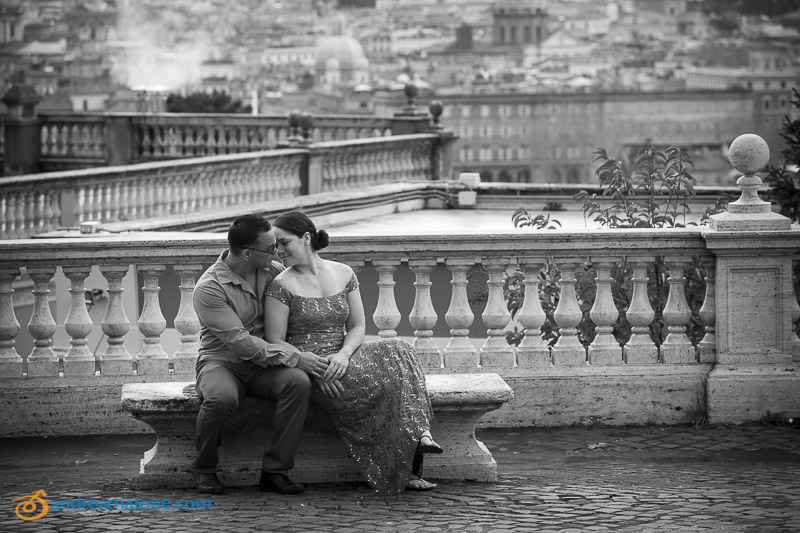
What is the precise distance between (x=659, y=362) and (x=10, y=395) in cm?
302

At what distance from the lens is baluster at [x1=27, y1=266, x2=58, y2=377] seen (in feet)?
24.6

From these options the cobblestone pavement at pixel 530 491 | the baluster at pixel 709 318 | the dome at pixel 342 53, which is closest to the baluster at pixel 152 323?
the cobblestone pavement at pixel 530 491

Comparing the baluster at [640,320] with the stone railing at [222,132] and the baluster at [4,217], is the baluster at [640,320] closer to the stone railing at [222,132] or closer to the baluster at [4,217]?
the baluster at [4,217]

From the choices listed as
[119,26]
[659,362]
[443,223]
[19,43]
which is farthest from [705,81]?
[659,362]

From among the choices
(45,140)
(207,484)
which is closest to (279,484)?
(207,484)

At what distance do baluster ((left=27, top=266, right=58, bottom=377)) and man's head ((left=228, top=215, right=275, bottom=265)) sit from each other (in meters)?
1.35

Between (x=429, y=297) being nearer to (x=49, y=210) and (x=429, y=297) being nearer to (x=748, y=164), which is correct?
(x=748, y=164)

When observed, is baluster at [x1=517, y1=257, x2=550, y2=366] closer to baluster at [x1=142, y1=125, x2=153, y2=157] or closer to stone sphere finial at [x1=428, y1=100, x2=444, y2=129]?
stone sphere finial at [x1=428, y1=100, x2=444, y2=129]

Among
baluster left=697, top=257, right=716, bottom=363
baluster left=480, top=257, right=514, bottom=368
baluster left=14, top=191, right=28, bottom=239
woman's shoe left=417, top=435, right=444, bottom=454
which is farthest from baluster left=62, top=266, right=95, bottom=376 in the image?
baluster left=14, top=191, right=28, bottom=239

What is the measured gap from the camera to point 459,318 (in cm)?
773

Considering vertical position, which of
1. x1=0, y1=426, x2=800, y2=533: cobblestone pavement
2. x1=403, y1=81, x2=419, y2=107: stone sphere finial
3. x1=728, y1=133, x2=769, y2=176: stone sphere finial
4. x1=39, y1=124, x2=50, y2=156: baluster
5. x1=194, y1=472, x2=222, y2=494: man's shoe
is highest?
x1=403, y1=81, x2=419, y2=107: stone sphere finial

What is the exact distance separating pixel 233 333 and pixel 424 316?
1.42 meters

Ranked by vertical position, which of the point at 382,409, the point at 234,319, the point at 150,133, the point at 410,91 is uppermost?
the point at 410,91

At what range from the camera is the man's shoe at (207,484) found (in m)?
6.42
